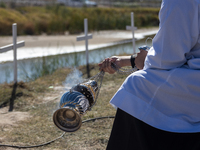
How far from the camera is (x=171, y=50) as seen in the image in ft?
5.72

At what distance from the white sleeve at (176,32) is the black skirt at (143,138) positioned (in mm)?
401

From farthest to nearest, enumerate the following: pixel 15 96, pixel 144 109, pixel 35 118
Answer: pixel 15 96 < pixel 35 118 < pixel 144 109

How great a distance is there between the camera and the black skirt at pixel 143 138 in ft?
6.11

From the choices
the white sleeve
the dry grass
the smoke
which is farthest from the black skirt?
the smoke

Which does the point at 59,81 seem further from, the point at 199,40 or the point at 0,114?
the point at 199,40

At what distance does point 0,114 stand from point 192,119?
353 cm

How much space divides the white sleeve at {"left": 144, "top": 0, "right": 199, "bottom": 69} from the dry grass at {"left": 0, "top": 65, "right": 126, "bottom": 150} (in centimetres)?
186

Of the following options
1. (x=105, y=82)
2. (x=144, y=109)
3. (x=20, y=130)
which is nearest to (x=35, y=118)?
(x=20, y=130)

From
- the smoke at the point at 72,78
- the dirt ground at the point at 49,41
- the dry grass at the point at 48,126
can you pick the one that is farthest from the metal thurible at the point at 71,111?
the smoke at the point at 72,78

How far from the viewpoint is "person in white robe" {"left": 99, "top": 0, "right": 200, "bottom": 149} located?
67.2 inches

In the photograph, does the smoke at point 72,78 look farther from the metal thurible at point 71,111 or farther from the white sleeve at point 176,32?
the white sleeve at point 176,32

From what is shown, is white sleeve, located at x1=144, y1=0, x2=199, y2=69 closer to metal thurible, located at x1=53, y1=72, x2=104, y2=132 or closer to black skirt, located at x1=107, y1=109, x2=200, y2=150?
black skirt, located at x1=107, y1=109, x2=200, y2=150

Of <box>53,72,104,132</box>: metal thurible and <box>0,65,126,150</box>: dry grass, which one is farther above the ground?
<box>53,72,104,132</box>: metal thurible

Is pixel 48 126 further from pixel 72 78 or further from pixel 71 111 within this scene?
pixel 72 78
